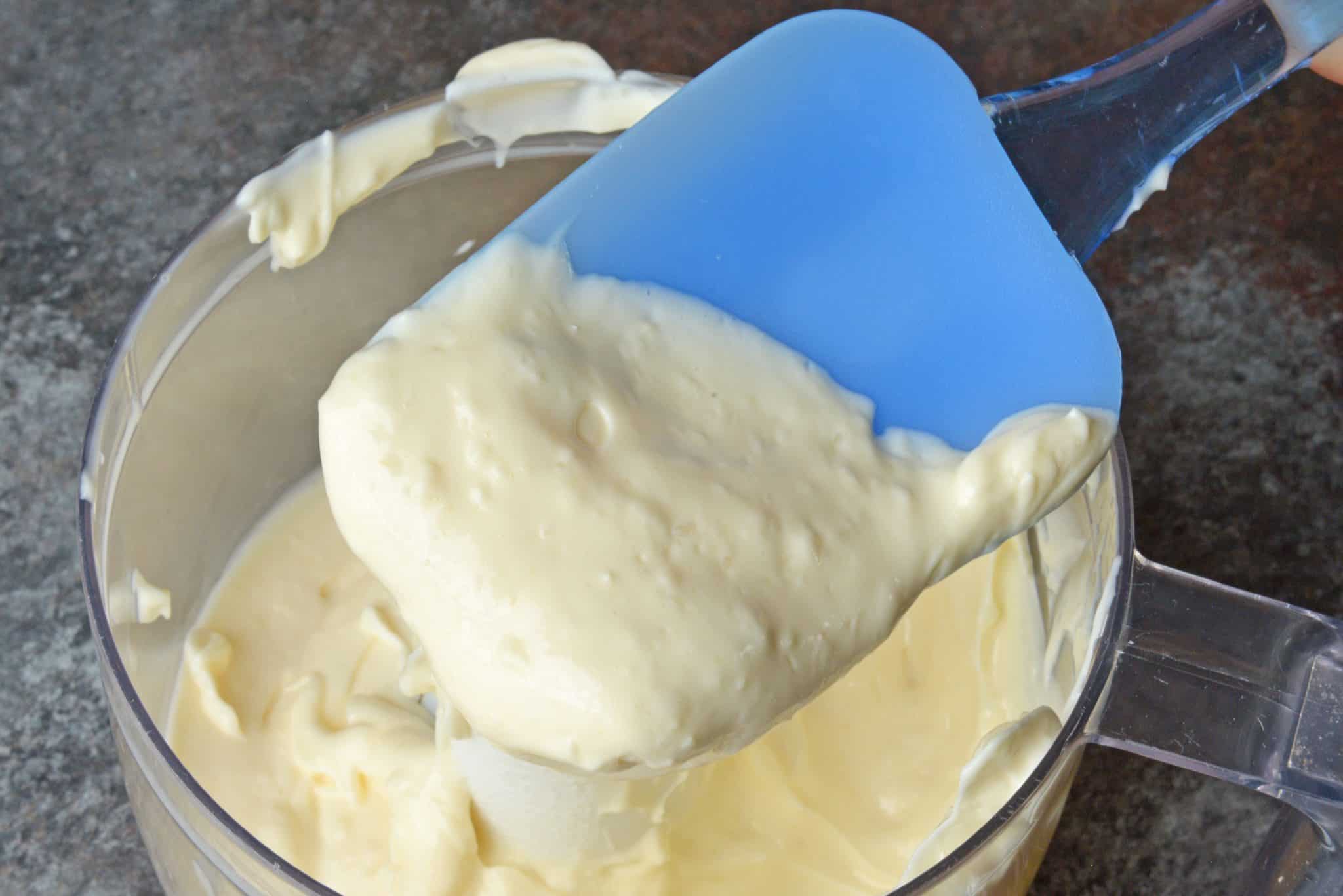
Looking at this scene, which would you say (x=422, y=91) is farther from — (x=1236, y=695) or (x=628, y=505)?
(x=1236, y=695)

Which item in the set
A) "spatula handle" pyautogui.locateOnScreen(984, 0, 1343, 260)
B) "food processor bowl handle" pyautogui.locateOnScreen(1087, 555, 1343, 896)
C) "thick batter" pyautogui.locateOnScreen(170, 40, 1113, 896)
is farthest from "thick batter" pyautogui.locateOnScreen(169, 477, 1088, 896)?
"spatula handle" pyautogui.locateOnScreen(984, 0, 1343, 260)

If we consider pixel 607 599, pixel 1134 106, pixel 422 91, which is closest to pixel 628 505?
pixel 607 599

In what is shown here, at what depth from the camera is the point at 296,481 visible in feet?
3.94

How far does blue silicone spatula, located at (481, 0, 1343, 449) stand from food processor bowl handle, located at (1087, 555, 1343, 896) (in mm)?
133

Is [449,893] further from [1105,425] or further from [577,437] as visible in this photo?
[1105,425]

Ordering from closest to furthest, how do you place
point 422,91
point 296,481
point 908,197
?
1. point 908,197
2. point 296,481
3. point 422,91

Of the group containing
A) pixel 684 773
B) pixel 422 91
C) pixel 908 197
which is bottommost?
pixel 684 773

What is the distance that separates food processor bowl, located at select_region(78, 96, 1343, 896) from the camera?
0.82 m

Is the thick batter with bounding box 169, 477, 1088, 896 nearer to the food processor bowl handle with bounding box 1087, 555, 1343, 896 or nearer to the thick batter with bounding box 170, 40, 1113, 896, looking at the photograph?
the thick batter with bounding box 170, 40, 1113, 896

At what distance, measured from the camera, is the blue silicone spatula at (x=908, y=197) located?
0.88 meters

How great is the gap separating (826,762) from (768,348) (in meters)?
0.31

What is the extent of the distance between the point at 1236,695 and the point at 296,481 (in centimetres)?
70

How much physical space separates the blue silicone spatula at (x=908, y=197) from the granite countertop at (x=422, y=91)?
40cm

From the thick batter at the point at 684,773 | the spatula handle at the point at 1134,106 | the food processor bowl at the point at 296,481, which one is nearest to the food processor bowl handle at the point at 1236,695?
the food processor bowl at the point at 296,481
